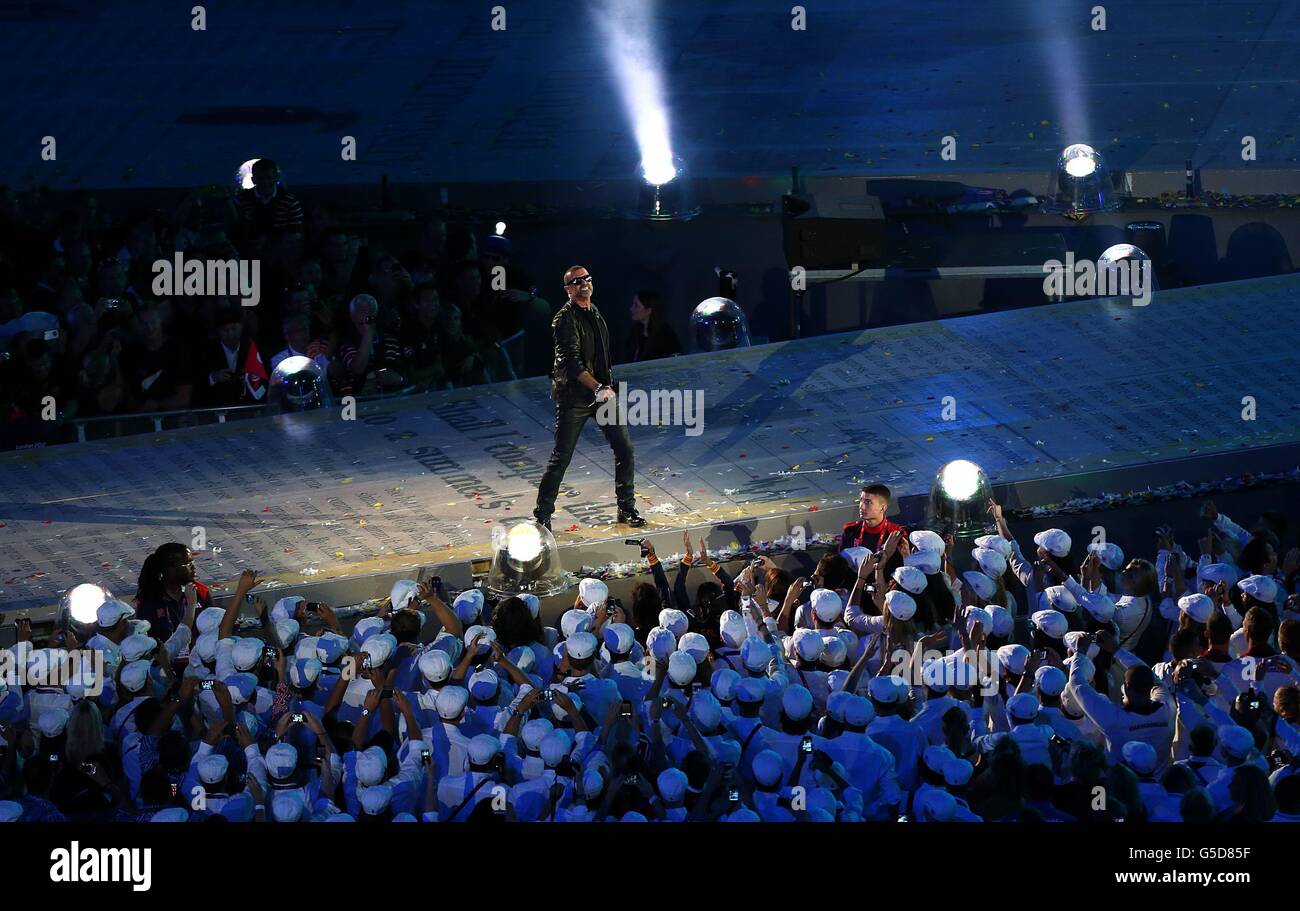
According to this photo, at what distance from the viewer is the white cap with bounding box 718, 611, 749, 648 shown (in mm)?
12984

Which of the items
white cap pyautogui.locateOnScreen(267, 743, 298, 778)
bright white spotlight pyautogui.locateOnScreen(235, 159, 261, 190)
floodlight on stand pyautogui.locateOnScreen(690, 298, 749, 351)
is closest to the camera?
white cap pyautogui.locateOnScreen(267, 743, 298, 778)

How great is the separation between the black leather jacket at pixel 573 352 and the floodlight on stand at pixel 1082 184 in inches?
267

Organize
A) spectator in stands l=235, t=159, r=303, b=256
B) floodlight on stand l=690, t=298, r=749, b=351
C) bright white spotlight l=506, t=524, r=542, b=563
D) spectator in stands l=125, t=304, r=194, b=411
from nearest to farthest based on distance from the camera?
bright white spotlight l=506, t=524, r=542, b=563, spectator in stands l=125, t=304, r=194, b=411, floodlight on stand l=690, t=298, r=749, b=351, spectator in stands l=235, t=159, r=303, b=256

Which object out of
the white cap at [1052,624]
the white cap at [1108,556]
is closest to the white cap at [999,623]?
the white cap at [1052,624]

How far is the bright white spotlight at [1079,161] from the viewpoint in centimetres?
2086

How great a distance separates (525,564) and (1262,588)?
436 centimetres

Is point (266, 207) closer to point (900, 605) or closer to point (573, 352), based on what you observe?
point (573, 352)

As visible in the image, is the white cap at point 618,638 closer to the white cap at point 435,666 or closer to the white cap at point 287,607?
the white cap at point 435,666

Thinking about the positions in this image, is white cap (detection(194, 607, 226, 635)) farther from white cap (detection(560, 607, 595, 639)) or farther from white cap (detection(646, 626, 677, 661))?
white cap (detection(646, 626, 677, 661))

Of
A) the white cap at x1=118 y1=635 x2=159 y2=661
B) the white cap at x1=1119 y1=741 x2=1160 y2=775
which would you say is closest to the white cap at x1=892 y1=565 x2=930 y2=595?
the white cap at x1=1119 y1=741 x2=1160 y2=775

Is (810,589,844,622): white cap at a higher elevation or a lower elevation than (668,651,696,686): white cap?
higher

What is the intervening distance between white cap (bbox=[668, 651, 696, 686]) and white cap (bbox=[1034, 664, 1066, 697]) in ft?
5.67

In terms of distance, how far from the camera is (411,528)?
16.2 meters

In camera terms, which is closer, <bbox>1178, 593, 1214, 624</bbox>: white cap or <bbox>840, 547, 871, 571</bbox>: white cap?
<bbox>1178, 593, 1214, 624</bbox>: white cap
